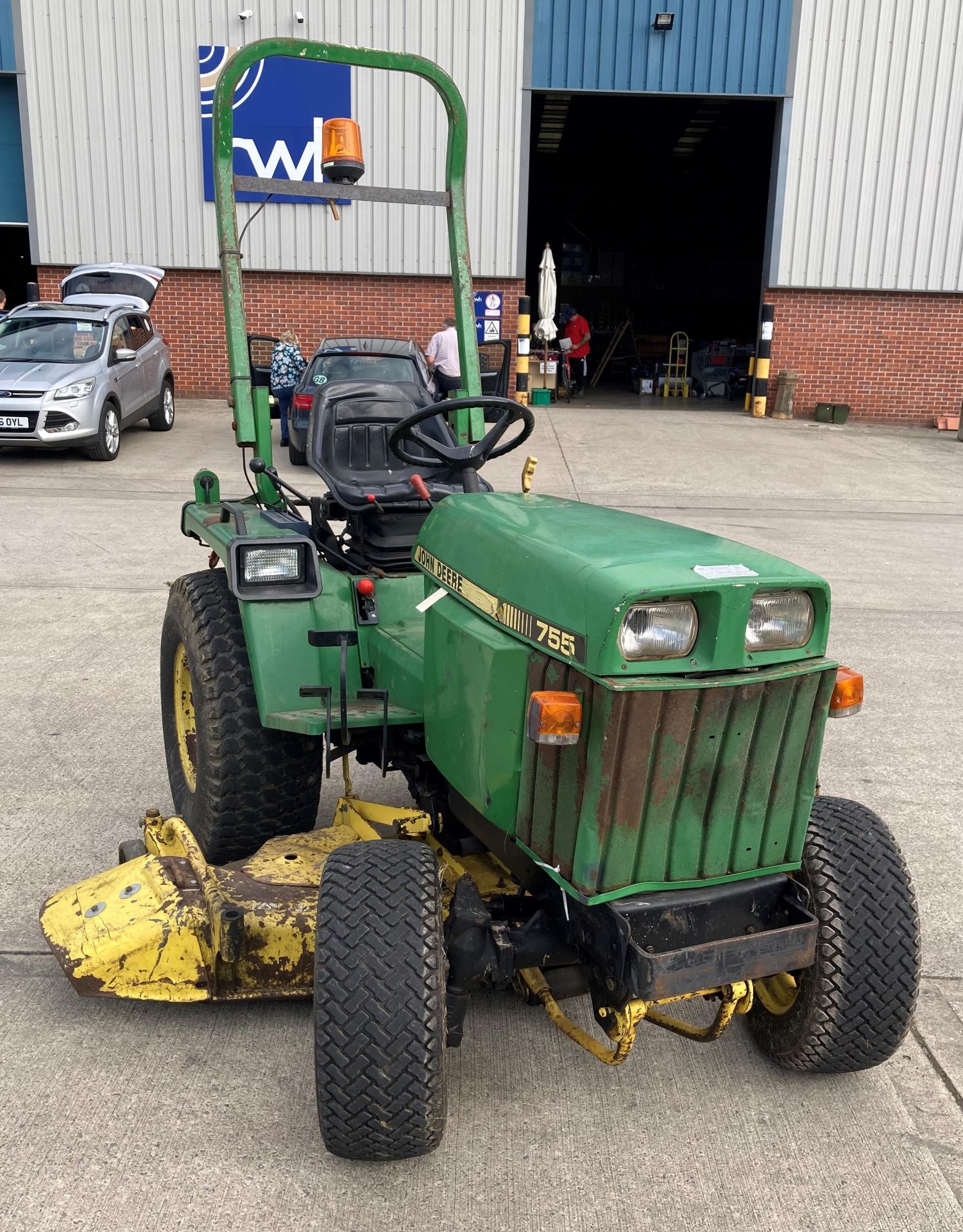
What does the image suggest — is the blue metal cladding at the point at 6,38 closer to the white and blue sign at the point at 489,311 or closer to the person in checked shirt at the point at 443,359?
the white and blue sign at the point at 489,311

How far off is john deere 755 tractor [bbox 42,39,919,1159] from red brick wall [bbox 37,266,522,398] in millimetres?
12881

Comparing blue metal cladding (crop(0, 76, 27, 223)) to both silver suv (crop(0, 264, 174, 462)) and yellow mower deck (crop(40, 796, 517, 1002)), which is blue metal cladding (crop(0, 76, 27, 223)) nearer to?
silver suv (crop(0, 264, 174, 462))

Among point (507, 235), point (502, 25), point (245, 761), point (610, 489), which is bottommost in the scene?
point (610, 489)

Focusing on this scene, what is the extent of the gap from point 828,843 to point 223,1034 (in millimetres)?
1565

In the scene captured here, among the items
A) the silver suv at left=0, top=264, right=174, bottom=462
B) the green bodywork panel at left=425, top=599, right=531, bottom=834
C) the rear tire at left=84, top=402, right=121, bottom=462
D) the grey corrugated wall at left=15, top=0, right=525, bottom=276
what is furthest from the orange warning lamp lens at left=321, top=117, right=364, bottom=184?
the grey corrugated wall at left=15, top=0, right=525, bottom=276

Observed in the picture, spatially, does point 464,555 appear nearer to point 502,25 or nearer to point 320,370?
point 320,370

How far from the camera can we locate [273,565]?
10.8 feet

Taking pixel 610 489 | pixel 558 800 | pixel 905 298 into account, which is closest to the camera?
pixel 558 800

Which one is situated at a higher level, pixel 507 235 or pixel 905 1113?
pixel 507 235

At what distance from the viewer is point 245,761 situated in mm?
3293

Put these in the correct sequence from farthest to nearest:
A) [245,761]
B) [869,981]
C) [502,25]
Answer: [502,25] < [245,761] < [869,981]

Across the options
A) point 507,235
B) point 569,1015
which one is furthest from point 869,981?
point 507,235

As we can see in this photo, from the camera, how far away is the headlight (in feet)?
10.8

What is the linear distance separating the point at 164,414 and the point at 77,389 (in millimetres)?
2451
